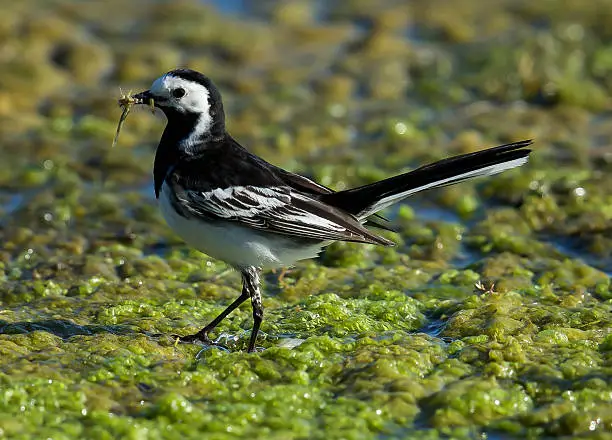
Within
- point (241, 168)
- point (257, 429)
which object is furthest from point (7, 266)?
point (257, 429)

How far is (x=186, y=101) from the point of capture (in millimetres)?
6367

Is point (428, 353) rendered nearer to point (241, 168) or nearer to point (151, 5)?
point (241, 168)

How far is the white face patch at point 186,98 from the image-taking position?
6.32 m

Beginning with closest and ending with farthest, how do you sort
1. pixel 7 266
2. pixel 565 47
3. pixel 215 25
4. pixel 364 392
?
pixel 364 392
pixel 7 266
pixel 565 47
pixel 215 25

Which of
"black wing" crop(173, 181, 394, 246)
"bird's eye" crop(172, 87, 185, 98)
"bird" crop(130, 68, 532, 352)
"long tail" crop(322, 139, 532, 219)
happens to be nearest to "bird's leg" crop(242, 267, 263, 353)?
"bird" crop(130, 68, 532, 352)

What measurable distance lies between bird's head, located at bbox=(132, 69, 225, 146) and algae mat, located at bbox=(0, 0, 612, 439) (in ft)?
4.07

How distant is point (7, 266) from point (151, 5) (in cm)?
678

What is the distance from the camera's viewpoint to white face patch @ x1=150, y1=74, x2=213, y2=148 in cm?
632

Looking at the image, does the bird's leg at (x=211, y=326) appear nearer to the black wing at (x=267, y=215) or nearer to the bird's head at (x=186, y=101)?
the black wing at (x=267, y=215)

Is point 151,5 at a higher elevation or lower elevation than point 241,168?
higher

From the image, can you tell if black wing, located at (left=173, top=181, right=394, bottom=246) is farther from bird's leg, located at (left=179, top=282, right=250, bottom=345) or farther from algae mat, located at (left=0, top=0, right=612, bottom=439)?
algae mat, located at (left=0, top=0, right=612, bottom=439)

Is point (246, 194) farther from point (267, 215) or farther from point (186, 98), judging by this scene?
point (186, 98)

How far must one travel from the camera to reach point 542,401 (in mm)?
5305

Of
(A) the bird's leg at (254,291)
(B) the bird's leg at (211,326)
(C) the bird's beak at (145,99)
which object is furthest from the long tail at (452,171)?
(C) the bird's beak at (145,99)
